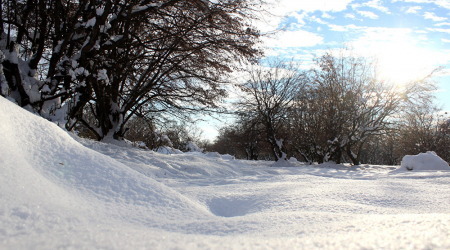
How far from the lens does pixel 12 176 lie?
1.38m

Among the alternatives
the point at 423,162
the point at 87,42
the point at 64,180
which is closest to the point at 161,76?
the point at 87,42

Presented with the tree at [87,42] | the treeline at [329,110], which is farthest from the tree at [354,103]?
the tree at [87,42]

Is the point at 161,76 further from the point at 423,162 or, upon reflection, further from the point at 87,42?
the point at 423,162

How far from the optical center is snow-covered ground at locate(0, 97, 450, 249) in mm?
1012

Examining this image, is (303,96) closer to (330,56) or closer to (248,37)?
(330,56)

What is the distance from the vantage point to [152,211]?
167 centimetres

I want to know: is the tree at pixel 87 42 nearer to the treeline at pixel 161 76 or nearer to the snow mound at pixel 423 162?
the treeline at pixel 161 76

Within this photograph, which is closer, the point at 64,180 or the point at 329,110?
the point at 64,180

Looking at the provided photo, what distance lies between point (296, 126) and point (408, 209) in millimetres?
13398

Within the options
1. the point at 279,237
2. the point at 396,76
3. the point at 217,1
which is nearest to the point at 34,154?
the point at 279,237

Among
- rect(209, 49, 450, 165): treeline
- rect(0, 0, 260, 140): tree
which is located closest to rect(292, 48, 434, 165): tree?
rect(209, 49, 450, 165): treeline

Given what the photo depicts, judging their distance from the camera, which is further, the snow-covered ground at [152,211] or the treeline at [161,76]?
the treeline at [161,76]

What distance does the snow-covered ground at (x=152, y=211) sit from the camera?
3.32 ft

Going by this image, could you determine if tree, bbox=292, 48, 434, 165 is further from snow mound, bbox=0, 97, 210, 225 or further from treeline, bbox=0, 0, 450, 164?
snow mound, bbox=0, 97, 210, 225
